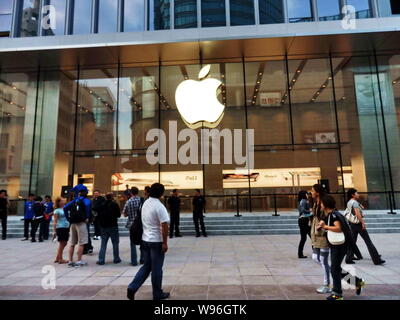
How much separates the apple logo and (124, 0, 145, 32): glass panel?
3984 mm

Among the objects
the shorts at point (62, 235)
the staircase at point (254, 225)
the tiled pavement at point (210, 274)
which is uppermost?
the shorts at point (62, 235)

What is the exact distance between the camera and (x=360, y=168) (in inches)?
601

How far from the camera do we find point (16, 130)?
669 inches

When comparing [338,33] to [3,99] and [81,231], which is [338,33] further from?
[3,99]

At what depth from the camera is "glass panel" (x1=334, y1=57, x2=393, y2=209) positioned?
1494 cm

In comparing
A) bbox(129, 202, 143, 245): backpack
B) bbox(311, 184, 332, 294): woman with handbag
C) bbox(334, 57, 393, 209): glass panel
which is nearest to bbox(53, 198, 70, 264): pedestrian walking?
bbox(129, 202, 143, 245): backpack

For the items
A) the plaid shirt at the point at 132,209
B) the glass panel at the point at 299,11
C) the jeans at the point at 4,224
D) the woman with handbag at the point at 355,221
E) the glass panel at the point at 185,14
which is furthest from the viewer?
the glass panel at the point at 185,14

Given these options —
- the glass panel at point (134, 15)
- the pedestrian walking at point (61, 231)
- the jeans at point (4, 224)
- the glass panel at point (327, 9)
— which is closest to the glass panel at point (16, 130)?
the jeans at point (4, 224)

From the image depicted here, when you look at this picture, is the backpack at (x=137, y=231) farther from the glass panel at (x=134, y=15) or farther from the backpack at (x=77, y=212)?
the glass panel at (x=134, y=15)

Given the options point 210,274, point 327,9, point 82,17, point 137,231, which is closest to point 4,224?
point 137,231

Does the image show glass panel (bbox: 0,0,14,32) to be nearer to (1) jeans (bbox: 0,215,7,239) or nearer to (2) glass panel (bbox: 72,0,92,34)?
(2) glass panel (bbox: 72,0,92,34)

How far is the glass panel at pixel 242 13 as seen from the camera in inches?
610

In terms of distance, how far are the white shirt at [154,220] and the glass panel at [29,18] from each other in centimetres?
1669
